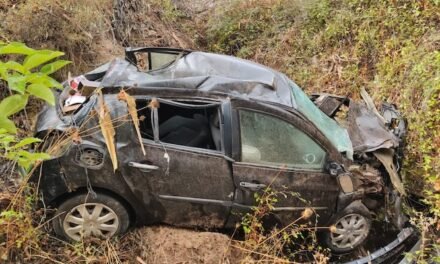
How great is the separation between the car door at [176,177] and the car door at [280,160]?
169 millimetres

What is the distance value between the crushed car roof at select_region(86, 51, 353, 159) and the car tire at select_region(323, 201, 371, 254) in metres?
0.59

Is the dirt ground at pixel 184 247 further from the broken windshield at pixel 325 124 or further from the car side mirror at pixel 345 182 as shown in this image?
the broken windshield at pixel 325 124

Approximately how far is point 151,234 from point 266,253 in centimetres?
110

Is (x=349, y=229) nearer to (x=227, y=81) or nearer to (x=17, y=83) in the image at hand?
(x=227, y=81)

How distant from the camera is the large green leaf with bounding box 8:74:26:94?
2.10 meters

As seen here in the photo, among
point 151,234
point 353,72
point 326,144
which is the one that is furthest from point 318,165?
point 353,72

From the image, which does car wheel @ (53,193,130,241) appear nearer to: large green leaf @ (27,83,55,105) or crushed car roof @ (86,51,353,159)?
crushed car roof @ (86,51,353,159)

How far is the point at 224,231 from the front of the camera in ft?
15.0

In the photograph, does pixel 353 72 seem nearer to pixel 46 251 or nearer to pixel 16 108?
pixel 46 251

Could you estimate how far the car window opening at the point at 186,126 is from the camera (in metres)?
4.10

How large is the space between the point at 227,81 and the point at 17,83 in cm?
222

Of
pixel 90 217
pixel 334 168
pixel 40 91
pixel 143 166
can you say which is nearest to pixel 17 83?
pixel 40 91

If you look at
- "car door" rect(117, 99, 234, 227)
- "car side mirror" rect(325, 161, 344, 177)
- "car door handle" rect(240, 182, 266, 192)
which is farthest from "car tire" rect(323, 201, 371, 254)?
"car door" rect(117, 99, 234, 227)

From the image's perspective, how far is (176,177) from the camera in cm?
400
